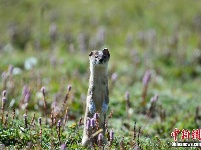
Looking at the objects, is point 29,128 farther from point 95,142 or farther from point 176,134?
point 176,134

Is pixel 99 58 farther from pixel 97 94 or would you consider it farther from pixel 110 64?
pixel 110 64

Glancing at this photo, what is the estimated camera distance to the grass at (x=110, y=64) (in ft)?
25.0

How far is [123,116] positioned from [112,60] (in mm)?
5684

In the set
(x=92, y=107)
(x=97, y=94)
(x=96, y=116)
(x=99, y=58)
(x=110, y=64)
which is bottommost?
(x=96, y=116)

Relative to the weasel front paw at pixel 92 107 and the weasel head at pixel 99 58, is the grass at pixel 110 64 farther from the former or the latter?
the weasel head at pixel 99 58

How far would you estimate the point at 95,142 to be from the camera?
6.16 metres

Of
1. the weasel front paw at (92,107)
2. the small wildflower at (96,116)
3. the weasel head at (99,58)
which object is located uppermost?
the weasel head at (99,58)

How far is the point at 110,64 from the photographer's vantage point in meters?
15.0

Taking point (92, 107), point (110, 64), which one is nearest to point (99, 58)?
point (92, 107)

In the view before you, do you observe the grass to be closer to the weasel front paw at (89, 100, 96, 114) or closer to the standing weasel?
the standing weasel

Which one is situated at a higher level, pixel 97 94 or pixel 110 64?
pixel 110 64

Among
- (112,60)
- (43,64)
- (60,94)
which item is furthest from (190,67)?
(60,94)

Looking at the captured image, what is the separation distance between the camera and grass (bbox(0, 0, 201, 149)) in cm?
762

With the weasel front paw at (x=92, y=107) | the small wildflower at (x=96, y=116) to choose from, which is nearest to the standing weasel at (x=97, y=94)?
the weasel front paw at (x=92, y=107)
